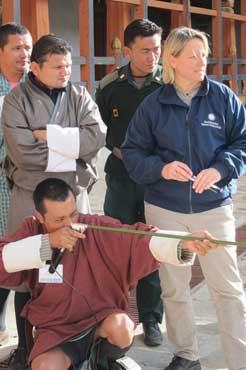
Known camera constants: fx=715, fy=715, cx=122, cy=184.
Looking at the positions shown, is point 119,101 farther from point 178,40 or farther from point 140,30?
point 178,40

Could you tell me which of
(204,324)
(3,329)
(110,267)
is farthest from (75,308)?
(204,324)

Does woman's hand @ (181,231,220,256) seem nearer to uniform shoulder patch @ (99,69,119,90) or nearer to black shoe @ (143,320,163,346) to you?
black shoe @ (143,320,163,346)

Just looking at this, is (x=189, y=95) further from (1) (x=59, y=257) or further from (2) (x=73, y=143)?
(1) (x=59, y=257)

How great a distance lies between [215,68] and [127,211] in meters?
6.43

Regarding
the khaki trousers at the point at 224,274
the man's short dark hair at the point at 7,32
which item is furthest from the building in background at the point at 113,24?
the khaki trousers at the point at 224,274

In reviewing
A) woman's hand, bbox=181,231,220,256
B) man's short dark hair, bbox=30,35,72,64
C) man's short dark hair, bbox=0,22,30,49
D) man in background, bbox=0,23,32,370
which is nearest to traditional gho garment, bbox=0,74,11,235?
man in background, bbox=0,23,32,370

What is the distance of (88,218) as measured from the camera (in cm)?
318

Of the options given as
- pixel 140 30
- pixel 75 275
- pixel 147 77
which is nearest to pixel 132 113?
pixel 147 77

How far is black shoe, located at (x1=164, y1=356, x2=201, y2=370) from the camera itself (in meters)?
3.52

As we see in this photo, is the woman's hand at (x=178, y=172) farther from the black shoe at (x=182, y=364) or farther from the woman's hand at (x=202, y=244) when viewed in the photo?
the black shoe at (x=182, y=364)

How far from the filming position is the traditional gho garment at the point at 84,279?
10.2ft

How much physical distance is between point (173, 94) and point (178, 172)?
416mm

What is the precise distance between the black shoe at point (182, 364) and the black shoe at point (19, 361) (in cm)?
71

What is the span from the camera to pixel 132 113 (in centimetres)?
400
